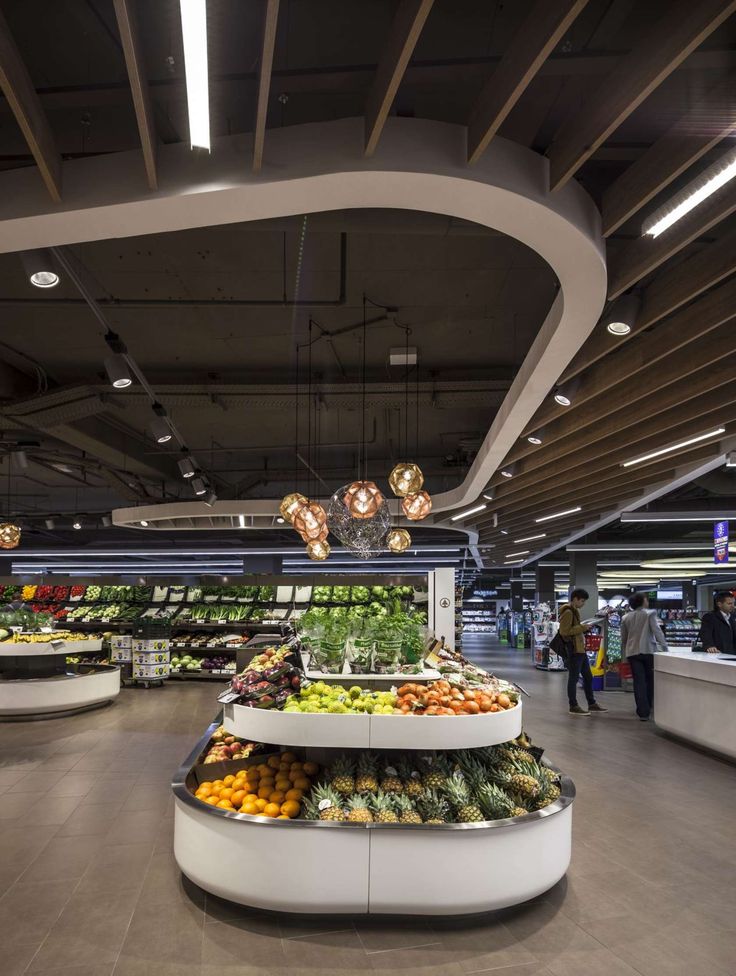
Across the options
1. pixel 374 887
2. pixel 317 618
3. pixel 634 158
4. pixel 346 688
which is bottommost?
pixel 374 887

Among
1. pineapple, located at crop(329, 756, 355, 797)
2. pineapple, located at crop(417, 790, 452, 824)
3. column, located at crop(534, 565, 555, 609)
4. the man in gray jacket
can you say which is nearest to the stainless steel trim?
pineapple, located at crop(417, 790, 452, 824)

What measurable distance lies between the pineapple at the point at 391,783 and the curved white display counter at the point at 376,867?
323 mm

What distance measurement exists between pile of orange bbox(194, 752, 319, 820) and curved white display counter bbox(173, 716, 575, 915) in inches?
7.6

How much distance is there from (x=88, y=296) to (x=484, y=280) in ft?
10.9

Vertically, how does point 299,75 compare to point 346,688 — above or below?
above

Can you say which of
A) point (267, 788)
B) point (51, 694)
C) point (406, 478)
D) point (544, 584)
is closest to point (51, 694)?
point (51, 694)

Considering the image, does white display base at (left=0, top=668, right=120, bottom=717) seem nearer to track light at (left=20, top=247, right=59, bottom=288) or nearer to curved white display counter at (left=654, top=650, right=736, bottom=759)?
track light at (left=20, top=247, right=59, bottom=288)

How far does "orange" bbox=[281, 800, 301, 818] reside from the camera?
12.3ft

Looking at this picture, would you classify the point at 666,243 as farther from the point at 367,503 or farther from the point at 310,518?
the point at 310,518

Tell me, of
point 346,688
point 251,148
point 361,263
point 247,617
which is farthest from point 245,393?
point 247,617

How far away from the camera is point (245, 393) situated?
309 inches

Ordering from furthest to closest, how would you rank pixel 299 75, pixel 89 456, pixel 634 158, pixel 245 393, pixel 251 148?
pixel 89 456 < pixel 245 393 < pixel 634 158 < pixel 299 75 < pixel 251 148

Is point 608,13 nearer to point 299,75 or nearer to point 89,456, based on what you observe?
point 299,75

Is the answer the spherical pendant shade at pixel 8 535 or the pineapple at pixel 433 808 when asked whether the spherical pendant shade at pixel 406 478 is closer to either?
the pineapple at pixel 433 808
